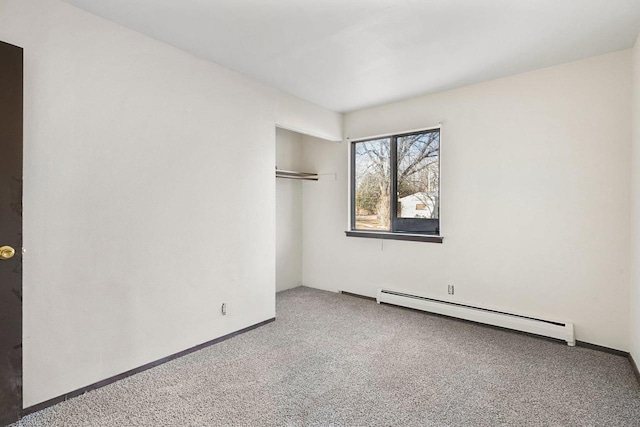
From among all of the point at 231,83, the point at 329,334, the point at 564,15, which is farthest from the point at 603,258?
the point at 231,83

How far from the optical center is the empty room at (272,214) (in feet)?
6.31

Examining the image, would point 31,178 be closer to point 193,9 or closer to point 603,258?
point 193,9

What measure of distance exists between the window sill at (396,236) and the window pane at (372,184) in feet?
0.47

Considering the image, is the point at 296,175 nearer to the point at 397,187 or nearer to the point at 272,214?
the point at 272,214

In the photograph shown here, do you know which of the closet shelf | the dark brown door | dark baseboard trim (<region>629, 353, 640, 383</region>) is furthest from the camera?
the closet shelf

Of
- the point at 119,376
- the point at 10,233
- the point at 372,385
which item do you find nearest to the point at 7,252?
the point at 10,233

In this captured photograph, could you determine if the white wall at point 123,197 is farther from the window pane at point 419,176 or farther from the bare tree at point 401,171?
the window pane at point 419,176

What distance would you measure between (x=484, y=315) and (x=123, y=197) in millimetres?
3395

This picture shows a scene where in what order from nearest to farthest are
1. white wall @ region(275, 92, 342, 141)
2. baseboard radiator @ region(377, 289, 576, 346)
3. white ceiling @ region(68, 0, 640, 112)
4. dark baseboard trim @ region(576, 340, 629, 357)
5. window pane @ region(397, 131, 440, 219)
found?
white ceiling @ region(68, 0, 640, 112) → dark baseboard trim @ region(576, 340, 629, 357) → baseboard radiator @ region(377, 289, 576, 346) → white wall @ region(275, 92, 342, 141) → window pane @ region(397, 131, 440, 219)

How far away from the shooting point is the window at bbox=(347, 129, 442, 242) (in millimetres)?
3754

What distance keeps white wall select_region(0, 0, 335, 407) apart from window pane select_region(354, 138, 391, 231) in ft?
5.43

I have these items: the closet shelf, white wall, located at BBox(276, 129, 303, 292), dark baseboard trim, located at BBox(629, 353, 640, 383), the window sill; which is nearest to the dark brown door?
the closet shelf

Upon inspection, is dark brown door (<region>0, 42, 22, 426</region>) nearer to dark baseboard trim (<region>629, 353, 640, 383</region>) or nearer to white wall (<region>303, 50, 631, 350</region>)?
white wall (<region>303, 50, 631, 350</region>)

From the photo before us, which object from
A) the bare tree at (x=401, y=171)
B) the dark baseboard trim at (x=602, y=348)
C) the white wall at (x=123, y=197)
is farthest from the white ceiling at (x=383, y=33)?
the dark baseboard trim at (x=602, y=348)
